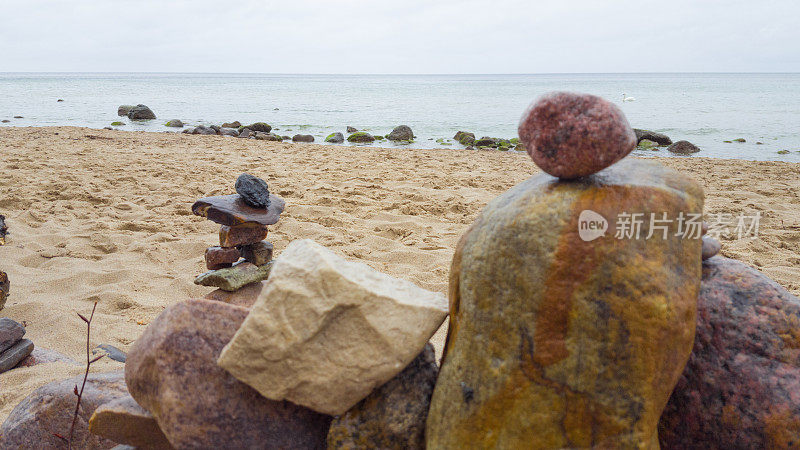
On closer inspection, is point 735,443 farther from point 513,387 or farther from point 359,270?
point 359,270

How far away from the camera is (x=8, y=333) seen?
3207 millimetres

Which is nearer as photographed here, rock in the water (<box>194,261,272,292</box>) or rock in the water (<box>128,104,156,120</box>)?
rock in the water (<box>194,261,272,292</box>)

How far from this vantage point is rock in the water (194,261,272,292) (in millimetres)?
3643

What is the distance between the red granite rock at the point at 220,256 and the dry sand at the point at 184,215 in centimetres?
58

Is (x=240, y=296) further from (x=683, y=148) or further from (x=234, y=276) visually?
(x=683, y=148)

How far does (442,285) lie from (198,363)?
2.57 metres

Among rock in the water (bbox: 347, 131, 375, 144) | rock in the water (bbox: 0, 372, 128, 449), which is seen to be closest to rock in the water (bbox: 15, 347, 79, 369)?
rock in the water (bbox: 0, 372, 128, 449)

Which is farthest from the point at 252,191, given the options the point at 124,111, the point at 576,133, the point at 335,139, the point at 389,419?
the point at 124,111

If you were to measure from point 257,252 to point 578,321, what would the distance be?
8.98 feet

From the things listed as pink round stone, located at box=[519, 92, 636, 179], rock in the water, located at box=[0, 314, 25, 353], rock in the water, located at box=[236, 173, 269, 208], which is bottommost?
rock in the water, located at box=[0, 314, 25, 353]

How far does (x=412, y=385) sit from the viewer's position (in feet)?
6.97

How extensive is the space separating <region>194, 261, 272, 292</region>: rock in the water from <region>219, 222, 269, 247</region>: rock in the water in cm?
19

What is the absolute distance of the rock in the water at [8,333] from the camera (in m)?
3.19

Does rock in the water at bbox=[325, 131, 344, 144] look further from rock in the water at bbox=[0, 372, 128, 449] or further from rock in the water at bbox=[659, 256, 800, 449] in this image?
rock in the water at bbox=[659, 256, 800, 449]
